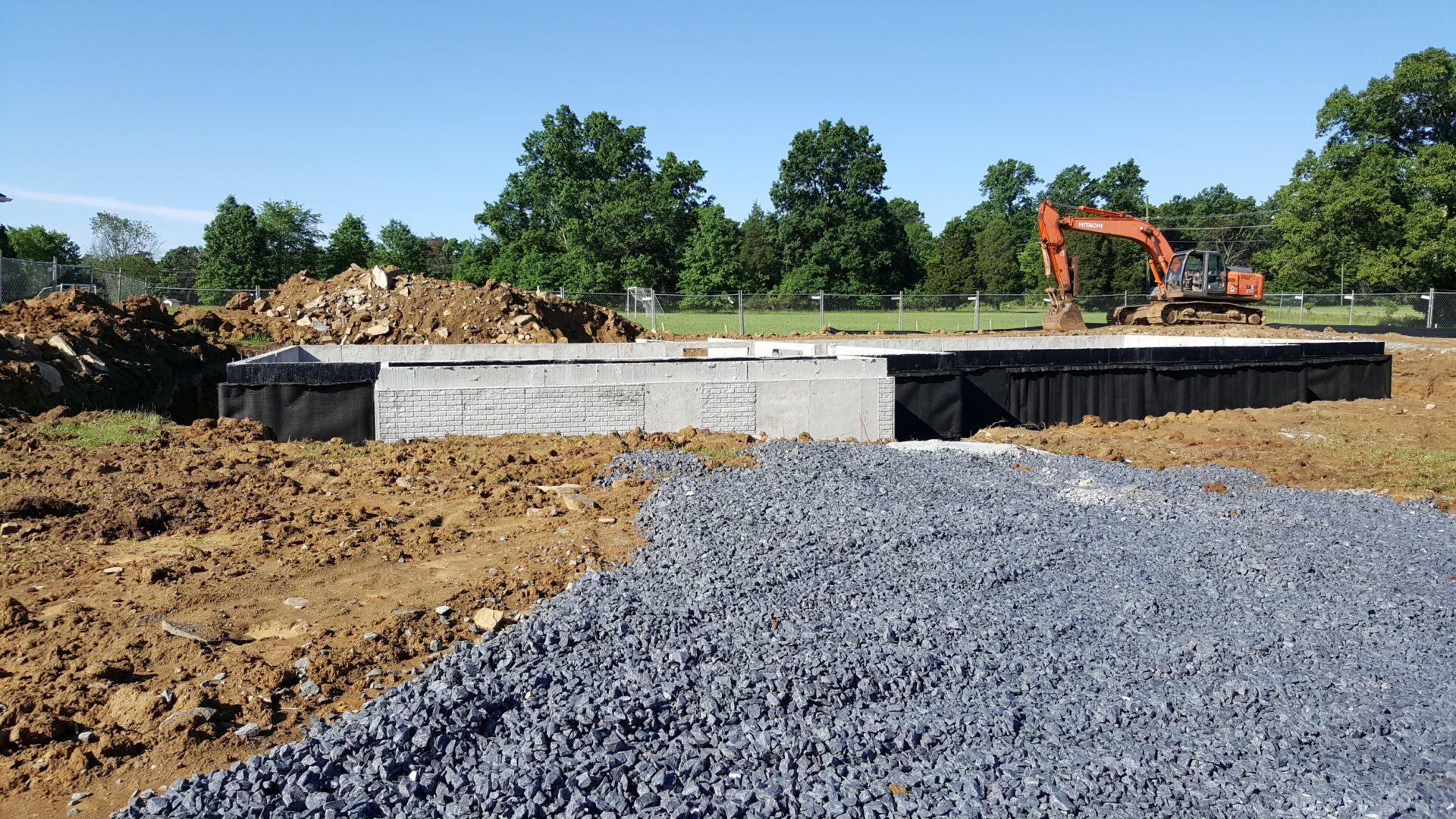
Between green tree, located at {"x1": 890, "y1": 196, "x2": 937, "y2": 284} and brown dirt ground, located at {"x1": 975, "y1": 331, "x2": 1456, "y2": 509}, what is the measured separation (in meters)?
45.1

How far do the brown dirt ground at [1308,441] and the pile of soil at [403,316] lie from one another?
12.5 meters

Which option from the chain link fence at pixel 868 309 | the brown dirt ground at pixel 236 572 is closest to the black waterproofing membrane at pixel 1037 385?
the brown dirt ground at pixel 236 572

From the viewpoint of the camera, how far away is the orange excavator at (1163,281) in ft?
90.8

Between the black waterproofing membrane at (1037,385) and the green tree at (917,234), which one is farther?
the green tree at (917,234)

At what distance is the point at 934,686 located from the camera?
538 centimetres

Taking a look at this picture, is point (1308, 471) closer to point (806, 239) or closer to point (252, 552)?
point (252, 552)

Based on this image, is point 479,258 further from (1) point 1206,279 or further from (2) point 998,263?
(1) point 1206,279

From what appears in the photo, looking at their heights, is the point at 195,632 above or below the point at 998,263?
below

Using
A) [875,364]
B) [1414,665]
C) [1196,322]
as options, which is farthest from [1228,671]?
[1196,322]

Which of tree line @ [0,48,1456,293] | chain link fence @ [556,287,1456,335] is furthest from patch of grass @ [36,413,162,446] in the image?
tree line @ [0,48,1456,293]

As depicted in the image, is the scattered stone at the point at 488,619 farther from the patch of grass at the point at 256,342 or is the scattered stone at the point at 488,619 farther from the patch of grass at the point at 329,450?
→ the patch of grass at the point at 256,342

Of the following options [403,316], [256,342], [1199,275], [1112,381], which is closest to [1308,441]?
[1112,381]

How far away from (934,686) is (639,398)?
311 inches

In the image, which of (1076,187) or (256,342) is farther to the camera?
(1076,187)
